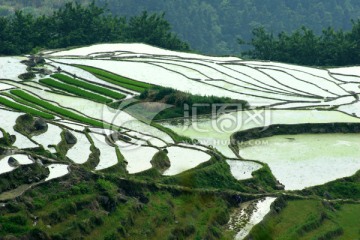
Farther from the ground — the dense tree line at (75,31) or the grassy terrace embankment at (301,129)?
the dense tree line at (75,31)

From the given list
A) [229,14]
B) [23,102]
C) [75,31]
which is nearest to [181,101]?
[23,102]

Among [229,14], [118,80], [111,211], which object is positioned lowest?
[111,211]

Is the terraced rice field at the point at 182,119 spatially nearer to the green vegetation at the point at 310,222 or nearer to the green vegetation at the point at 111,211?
the green vegetation at the point at 310,222

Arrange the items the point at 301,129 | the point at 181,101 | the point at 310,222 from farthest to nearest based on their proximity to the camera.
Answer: the point at 181,101
the point at 301,129
the point at 310,222

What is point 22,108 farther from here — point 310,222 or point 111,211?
point 310,222

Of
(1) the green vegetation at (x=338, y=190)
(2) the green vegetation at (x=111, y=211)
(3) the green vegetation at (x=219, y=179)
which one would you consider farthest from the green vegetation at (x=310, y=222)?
(3) the green vegetation at (x=219, y=179)

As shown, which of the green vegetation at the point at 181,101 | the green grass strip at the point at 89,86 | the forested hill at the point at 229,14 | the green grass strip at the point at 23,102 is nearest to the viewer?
the green grass strip at the point at 23,102

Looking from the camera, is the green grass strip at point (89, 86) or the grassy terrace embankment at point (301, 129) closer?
the grassy terrace embankment at point (301, 129)
